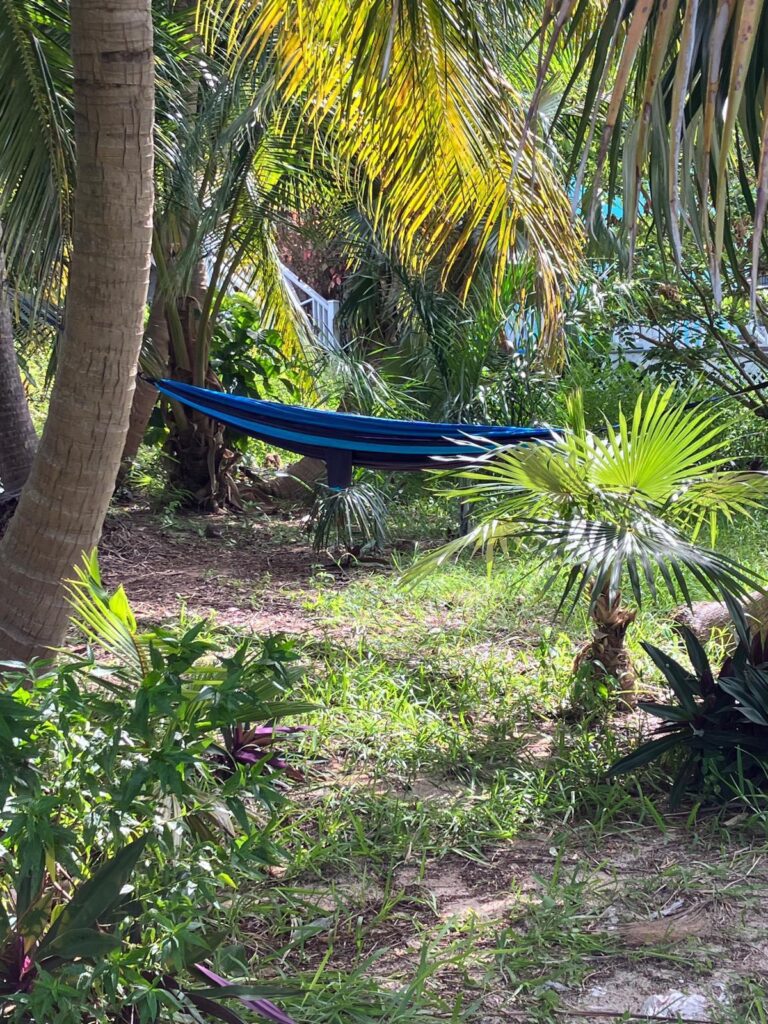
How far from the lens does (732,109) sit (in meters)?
1.29

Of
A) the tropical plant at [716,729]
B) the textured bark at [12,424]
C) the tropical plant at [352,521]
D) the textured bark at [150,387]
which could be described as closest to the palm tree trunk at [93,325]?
the tropical plant at [716,729]

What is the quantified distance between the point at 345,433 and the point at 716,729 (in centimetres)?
219

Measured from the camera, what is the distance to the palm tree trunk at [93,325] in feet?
6.40

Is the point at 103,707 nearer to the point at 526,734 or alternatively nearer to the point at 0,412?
the point at 526,734

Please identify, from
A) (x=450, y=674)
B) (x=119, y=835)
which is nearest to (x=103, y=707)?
(x=119, y=835)

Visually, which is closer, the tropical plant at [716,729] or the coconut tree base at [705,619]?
the tropical plant at [716,729]

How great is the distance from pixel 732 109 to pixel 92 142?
123cm

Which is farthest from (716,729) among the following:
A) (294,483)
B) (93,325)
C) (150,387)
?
(294,483)

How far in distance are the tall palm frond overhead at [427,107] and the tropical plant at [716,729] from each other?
1.44m

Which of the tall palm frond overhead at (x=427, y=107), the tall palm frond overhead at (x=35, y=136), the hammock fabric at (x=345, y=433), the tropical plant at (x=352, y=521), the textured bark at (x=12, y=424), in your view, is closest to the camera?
the tall palm frond overhead at (x=35, y=136)

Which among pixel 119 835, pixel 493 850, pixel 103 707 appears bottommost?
pixel 493 850

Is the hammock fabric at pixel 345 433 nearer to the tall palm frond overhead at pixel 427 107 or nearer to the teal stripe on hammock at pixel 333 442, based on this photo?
the teal stripe on hammock at pixel 333 442

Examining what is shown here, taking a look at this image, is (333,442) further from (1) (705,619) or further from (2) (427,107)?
(1) (705,619)

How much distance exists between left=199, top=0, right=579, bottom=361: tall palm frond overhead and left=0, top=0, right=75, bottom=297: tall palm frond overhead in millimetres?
495
